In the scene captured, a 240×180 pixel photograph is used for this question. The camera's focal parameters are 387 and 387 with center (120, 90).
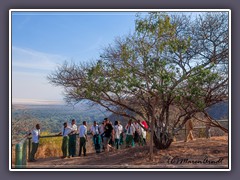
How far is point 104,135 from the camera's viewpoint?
12055 millimetres

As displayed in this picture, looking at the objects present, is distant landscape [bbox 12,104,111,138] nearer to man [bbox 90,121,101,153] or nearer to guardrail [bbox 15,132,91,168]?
guardrail [bbox 15,132,91,168]

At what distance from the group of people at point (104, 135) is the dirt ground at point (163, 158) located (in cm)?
36

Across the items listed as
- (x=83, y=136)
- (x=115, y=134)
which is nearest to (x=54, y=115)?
(x=83, y=136)

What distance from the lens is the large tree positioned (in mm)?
9836

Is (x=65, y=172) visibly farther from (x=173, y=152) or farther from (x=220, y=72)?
(x=220, y=72)

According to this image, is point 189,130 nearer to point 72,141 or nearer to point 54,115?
point 72,141

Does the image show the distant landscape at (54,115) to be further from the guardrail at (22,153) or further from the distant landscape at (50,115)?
the guardrail at (22,153)

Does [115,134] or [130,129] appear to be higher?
[130,129]

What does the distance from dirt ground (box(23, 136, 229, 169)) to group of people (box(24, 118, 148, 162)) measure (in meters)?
0.36

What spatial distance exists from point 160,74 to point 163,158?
90.3 inches

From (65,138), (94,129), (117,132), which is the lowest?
(65,138)

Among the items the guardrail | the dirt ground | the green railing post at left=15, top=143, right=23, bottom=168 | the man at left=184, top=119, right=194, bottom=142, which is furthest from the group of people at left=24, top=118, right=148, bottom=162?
the green railing post at left=15, top=143, right=23, bottom=168
